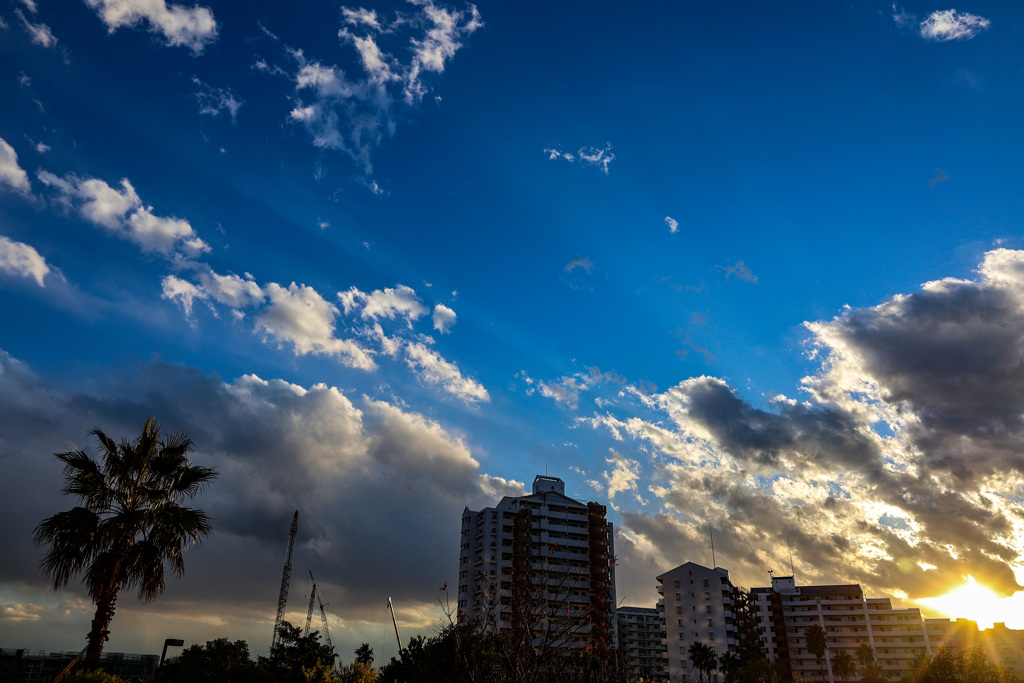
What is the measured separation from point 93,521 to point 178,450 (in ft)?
10.2

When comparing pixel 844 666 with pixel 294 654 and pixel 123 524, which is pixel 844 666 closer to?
pixel 294 654

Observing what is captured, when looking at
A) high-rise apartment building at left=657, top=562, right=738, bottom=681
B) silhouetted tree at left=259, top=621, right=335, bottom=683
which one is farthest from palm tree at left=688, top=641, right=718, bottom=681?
silhouetted tree at left=259, top=621, right=335, bottom=683

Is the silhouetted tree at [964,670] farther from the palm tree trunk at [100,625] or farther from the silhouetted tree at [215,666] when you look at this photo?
the palm tree trunk at [100,625]

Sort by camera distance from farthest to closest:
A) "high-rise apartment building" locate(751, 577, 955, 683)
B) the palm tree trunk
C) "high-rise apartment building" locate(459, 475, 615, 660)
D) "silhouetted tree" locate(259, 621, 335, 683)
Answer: "high-rise apartment building" locate(751, 577, 955, 683)
"high-rise apartment building" locate(459, 475, 615, 660)
"silhouetted tree" locate(259, 621, 335, 683)
the palm tree trunk

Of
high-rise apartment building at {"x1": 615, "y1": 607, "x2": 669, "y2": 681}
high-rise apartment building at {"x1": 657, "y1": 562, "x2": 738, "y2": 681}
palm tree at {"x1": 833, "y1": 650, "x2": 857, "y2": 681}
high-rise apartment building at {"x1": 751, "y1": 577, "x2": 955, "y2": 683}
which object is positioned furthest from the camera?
high-rise apartment building at {"x1": 615, "y1": 607, "x2": 669, "y2": 681}

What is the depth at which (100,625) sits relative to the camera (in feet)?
59.3

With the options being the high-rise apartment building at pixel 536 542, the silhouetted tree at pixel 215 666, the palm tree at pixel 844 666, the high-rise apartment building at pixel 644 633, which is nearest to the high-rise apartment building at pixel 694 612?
the high-rise apartment building at pixel 536 542

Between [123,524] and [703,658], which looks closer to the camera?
[123,524]

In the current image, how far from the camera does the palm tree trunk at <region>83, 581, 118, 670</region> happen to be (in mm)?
17953

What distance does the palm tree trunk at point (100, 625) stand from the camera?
707 inches

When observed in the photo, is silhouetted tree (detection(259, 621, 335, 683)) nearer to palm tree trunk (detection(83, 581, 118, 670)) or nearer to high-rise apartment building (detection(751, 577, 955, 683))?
palm tree trunk (detection(83, 581, 118, 670))

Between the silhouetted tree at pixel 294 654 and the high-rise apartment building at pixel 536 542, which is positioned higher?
the high-rise apartment building at pixel 536 542

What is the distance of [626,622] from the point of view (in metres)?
172

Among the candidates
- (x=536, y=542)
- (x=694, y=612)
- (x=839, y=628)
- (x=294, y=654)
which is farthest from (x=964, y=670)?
(x=839, y=628)
